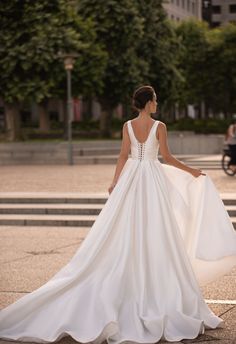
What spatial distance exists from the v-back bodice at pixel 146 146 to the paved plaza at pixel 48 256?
1419 millimetres

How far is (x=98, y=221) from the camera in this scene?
21.0 ft

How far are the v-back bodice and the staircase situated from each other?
750cm

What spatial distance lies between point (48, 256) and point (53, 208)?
531 cm

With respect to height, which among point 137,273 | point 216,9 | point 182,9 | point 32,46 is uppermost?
point 216,9

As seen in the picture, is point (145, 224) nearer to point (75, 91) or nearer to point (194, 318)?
point (194, 318)

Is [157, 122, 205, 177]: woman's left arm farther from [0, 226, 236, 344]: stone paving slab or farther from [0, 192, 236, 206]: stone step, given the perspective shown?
[0, 192, 236, 206]: stone step

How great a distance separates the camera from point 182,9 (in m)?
100

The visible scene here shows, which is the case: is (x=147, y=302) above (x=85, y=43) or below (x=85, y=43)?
below

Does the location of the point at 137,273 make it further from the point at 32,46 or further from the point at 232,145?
the point at 32,46

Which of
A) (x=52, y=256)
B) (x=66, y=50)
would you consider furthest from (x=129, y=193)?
(x=66, y=50)

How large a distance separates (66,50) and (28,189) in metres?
17.4

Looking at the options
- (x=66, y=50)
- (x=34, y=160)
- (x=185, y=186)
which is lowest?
(x=34, y=160)

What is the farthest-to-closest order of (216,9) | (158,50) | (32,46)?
1. (216,9)
2. (158,50)
3. (32,46)

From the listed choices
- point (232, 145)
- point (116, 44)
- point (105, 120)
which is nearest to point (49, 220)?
point (232, 145)
